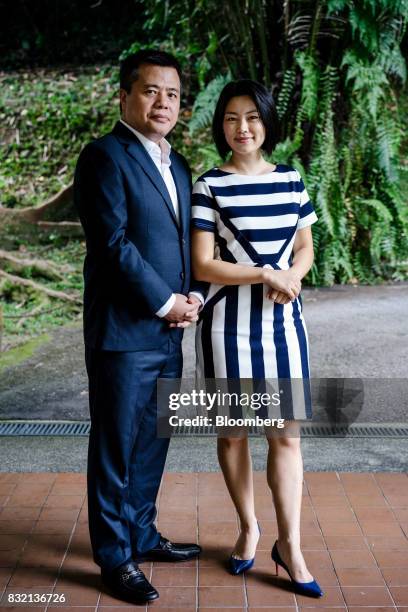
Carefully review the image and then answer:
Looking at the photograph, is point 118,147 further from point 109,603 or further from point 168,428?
point 109,603

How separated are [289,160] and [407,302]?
1743 millimetres

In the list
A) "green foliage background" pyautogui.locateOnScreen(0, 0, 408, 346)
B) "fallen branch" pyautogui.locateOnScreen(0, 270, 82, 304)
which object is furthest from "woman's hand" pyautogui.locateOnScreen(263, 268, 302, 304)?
"fallen branch" pyautogui.locateOnScreen(0, 270, 82, 304)

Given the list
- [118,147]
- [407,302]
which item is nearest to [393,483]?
[118,147]

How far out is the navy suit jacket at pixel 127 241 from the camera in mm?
2383

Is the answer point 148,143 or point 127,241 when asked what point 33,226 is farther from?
point 127,241

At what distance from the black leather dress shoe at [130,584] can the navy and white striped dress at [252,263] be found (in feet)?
2.40

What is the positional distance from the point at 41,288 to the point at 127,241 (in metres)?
4.78

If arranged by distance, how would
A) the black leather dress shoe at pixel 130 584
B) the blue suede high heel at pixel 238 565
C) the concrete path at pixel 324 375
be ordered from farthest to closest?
the concrete path at pixel 324 375 < the blue suede high heel at pixel 238 565 < the black leather dress shoe at pixel 130 584

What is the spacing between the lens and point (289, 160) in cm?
707

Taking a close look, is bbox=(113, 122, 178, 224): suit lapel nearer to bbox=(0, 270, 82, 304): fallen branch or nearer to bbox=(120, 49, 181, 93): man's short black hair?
bbox=(120, 49, 181, 93): man's short black hair

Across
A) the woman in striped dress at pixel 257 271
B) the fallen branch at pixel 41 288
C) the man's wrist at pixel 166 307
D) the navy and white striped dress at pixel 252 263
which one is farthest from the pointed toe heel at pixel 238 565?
the fallen branch at pixel 41 288

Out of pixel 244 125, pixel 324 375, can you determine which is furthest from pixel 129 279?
pixel 324 375

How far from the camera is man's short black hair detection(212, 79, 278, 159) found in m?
2.51

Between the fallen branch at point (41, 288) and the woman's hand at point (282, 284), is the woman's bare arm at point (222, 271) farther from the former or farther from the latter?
the fallen branch at point (41, 288)
